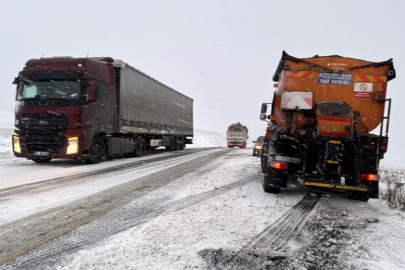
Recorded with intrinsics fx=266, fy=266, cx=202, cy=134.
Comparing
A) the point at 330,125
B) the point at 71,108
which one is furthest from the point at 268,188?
the point at 71,108

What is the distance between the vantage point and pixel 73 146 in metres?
9.32

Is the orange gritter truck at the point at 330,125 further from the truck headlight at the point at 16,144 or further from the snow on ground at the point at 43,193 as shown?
the truck headlight at the point at 16,144

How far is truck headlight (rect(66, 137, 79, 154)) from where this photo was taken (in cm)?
926

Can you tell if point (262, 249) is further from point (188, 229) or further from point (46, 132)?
point (46, 132)

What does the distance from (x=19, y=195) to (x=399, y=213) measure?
681 cm

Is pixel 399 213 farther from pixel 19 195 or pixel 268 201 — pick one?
pixel 19 195

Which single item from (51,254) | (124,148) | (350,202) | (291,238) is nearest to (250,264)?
(291,238)

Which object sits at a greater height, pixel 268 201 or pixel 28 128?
pixel 28 128

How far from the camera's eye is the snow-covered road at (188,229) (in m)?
2.56

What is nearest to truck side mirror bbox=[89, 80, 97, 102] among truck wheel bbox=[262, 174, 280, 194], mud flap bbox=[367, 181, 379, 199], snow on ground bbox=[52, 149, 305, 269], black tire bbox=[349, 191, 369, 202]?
snow on ground bbox=[52, 149, 305, 269]

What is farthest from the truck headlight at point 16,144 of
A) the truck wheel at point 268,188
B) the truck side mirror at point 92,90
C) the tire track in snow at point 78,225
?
the truck wheel at point 268,188

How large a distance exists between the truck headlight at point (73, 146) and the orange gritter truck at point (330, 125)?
6801mm

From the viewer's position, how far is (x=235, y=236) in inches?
125

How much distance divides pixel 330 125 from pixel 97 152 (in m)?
8.76
